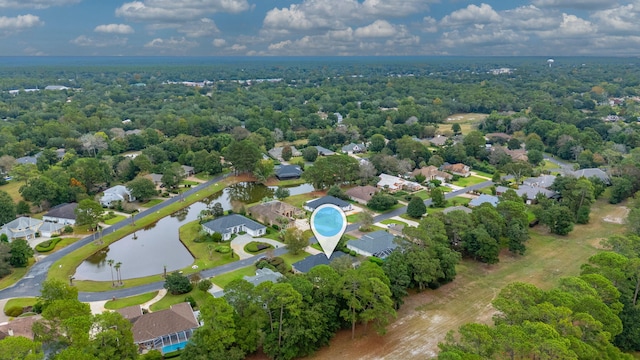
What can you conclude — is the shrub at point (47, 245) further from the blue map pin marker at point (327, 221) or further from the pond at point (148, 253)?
the blue map pin marker at point (327, 221)

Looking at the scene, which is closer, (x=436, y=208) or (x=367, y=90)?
(x=436, y=208)

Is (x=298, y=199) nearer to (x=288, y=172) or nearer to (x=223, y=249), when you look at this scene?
(x=288, y=172)

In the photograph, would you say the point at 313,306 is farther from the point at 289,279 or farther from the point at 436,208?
the point at 436,208

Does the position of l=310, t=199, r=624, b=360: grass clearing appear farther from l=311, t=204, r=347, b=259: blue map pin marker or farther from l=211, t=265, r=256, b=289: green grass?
l=211, t=265, r=256, b=289: green grass

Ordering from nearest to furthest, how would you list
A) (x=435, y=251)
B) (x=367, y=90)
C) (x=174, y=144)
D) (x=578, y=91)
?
1. (x=435, y=251)
2. (x=174, y=144)
3. (x=578, y=91)
4. (x=367, y=90)

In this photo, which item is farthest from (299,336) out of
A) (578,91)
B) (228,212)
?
(578,91)

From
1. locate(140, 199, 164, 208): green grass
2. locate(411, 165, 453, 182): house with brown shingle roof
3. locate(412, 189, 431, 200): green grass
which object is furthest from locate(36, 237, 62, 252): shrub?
locate(411, 165, 453, 182): house with brown shingle roof
